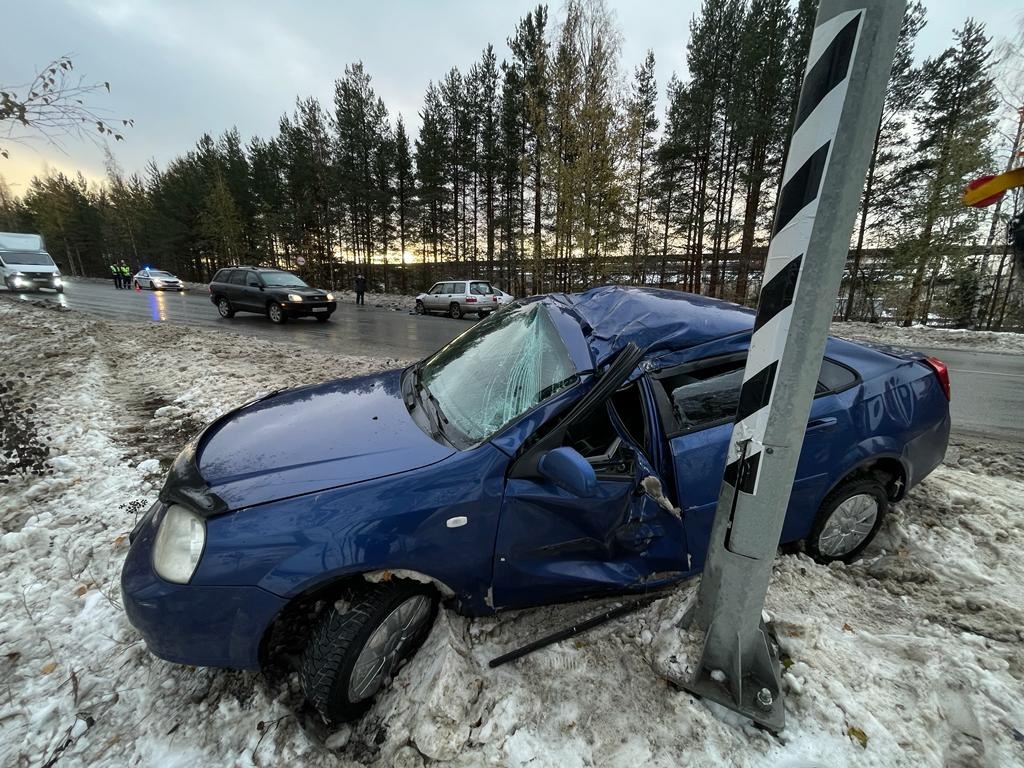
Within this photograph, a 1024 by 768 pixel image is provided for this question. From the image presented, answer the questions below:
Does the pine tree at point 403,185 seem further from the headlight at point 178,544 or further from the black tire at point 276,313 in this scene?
the headlight at point 178,544

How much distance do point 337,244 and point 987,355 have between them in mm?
37056

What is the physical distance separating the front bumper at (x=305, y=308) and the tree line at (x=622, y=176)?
34.6 ft

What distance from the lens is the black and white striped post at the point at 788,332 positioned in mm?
1203

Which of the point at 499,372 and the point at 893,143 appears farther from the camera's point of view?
the point at 893,143

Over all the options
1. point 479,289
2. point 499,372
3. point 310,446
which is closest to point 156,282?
point 479,289

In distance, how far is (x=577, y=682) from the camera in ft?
5.98

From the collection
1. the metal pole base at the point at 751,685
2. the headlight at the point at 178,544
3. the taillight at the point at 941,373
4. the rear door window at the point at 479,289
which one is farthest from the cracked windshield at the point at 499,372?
the rear door window at the point at 479,289

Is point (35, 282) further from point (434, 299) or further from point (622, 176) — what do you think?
point (622, 176)

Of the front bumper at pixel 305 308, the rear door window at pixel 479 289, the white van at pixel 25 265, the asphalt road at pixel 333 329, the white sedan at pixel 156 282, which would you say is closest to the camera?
the asphalt road at pixel 333 329

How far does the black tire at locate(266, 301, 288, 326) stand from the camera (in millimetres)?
13812

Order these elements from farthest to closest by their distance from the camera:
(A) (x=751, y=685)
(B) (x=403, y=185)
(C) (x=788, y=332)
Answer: (B) (x=403, y=185) < (A) (x=751, y=685) < (C) (x=788, y=332)

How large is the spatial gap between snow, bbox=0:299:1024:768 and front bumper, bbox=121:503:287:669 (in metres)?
0.37

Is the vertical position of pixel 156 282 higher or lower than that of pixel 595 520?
higher

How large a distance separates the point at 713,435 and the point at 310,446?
1.92m
